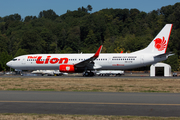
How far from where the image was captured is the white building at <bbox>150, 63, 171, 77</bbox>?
1667 inches

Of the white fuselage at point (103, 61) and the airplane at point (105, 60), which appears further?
the white fuselage at point (103, 61)

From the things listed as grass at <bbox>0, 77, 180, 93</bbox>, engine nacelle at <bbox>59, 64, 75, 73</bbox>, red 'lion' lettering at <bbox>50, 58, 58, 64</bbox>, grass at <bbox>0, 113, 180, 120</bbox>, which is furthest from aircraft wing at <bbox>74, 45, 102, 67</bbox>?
grass at <bbox>0, 113, 180, 120</bbox>

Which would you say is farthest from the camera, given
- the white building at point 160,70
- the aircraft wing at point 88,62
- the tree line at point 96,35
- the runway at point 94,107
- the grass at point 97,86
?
the tree line at point 96,35

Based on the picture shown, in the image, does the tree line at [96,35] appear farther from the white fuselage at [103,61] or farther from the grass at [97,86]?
the grass at [97,86]

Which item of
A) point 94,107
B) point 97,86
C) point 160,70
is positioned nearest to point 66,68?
point 97,86

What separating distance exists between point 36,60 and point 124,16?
133 meters

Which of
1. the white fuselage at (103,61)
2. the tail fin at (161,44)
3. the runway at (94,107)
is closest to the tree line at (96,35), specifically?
the tail fin at (161,44)

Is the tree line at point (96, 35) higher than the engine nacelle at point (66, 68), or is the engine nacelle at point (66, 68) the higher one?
the tree line at point (96, 35)

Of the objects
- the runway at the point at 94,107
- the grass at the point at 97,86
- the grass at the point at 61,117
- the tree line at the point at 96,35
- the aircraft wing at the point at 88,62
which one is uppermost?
the tree line at the point at 96,35

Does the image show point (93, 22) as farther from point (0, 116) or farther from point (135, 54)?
point (0, 116)

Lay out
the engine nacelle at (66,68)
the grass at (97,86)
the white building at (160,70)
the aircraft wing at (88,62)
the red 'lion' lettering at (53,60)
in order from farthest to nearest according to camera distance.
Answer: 1. the white building at (160,70)
2. the red 'lion' lettering at (53,60)
3. the engine nacelle at (66,68)
4. the aircraft wing at (88,62)
5. the grass at (97,86)

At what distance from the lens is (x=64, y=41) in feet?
420

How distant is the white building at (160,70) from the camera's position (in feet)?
139

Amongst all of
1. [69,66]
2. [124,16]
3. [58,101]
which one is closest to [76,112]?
[58,101]
